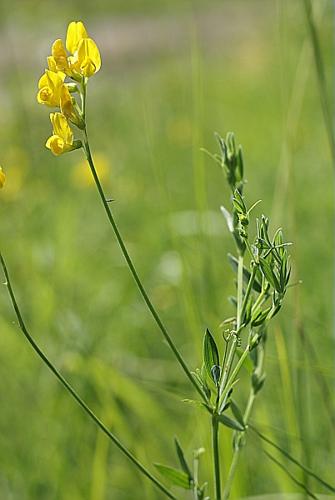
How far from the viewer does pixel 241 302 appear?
22.9 inches

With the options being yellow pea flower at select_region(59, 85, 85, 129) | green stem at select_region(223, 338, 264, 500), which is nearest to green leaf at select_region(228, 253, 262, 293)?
green stem at select_region(223, 338, 264, 500)

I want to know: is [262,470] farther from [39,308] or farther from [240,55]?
[240,55]

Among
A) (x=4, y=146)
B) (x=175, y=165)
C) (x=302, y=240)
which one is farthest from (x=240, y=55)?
(x=302, y=240)

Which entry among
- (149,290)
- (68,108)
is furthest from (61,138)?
(149,290)

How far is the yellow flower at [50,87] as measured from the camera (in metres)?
0.57

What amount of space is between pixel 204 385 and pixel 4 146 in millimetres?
2797

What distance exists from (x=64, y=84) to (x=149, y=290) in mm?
1497

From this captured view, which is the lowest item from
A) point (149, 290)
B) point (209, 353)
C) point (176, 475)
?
point (149, 290)

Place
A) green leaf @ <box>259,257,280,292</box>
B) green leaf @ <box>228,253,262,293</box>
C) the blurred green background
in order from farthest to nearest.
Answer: the blurred green background, green leaf @ <box>228,253,262,293</box>, green leaf @ <box>259,257,280,292</box>

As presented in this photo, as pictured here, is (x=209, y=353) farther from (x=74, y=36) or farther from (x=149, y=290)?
(x=149, y=290)

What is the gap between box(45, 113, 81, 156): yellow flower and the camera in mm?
579

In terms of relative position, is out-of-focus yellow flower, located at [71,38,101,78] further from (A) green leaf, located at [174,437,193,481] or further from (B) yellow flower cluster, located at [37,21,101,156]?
(A) green leaf, located at [174,437,193,481]

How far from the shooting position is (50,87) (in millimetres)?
571

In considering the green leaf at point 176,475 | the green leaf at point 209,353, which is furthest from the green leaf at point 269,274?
the green leaf at point 176,475
